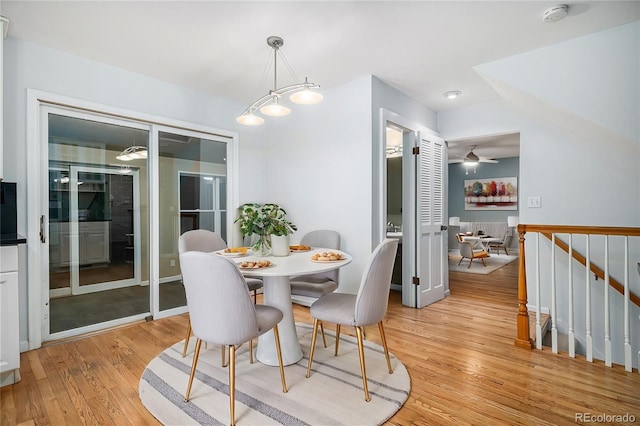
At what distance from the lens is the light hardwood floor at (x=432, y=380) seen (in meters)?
1.76

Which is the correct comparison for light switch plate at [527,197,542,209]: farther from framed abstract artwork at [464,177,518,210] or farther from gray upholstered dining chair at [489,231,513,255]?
framed abstract artwork at [464,177,518,210]

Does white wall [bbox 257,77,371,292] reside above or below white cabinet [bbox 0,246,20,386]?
above

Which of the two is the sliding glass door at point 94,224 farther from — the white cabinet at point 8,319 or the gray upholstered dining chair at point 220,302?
the gray upholstered dining chair at point 220,302

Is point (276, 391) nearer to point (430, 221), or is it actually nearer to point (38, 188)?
point (38, 188)

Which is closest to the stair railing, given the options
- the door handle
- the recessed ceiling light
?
the recessed ceiling light

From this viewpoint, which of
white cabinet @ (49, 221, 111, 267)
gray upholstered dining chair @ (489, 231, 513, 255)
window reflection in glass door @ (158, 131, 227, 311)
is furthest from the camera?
gray upholstered dining chair @ (489, 231, 513, 255)

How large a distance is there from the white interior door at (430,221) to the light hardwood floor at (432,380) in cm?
70

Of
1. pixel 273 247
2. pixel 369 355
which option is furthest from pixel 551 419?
pixel 273 247

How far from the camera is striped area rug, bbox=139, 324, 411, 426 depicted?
173cm

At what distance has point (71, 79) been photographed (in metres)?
2.85

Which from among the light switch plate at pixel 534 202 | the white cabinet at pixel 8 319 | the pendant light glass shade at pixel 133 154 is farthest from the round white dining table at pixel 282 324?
the light switch plate at pixel 534 202

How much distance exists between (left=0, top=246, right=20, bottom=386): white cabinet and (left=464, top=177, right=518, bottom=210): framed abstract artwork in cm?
949

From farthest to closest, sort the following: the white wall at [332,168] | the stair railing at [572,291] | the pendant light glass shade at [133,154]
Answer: the white wall at [332,168] → the pendant light glass shade at [133,154] → the stair railing at [572,291]

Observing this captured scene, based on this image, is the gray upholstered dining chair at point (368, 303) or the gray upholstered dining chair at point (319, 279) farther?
the gray upholstered dining chair at point (319, 279)
